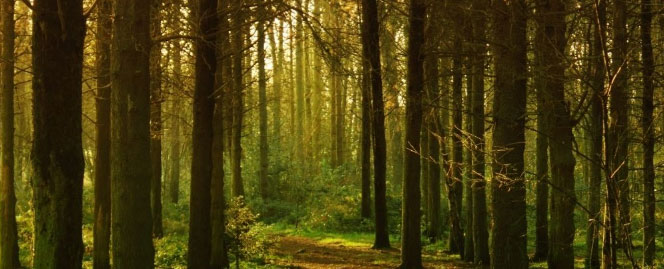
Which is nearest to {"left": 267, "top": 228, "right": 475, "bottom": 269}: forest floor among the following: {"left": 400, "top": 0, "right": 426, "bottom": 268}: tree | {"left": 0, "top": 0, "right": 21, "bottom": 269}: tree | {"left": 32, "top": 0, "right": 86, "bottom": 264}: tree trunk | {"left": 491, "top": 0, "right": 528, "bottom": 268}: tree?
{"left": 400, "top": 0, "right": 426, "bottom": 268}: tree

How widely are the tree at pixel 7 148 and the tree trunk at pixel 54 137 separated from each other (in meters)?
6.73

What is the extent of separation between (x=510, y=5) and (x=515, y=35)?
1.66 ft

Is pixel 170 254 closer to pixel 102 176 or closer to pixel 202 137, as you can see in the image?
pixel 102 176

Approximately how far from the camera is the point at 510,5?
7262 millimetres

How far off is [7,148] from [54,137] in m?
7.33

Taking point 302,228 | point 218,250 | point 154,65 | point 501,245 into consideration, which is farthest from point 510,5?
point 302,228

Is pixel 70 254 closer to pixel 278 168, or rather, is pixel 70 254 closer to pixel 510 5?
pixel 510 5

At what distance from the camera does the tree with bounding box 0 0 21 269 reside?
10930mm

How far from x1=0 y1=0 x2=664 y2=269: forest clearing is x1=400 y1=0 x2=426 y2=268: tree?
4 centimetres

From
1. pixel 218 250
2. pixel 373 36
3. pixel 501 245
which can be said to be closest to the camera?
pixel 501 245

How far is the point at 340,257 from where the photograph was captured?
14.8 meters

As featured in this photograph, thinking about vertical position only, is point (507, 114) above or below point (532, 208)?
above

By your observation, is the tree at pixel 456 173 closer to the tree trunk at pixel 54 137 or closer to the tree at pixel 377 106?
the tree at pixel 377 106

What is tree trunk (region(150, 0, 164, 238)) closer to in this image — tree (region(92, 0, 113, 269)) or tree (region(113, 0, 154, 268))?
tree (region(92, 0, 113, 269))
